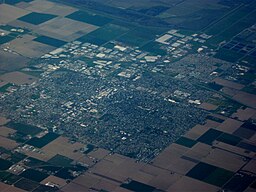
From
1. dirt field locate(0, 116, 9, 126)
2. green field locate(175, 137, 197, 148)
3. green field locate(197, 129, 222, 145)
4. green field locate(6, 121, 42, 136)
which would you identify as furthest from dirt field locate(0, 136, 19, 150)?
green field locate(197, 129, 222, 145)

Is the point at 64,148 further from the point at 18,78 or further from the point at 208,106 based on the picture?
Answer: the point at 208,106

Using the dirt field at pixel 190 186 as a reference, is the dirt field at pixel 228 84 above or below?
above

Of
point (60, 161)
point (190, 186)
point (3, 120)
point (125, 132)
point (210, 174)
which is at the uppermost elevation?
point (3, 120)

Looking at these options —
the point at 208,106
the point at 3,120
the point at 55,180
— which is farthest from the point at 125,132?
the point at 3,120

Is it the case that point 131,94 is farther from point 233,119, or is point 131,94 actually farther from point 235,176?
point 235,176

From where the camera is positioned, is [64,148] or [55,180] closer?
[55,180]

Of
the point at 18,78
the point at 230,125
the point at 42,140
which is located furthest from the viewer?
the point at 18,78

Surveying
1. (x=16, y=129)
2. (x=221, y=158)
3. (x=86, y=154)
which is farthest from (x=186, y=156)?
(x=16, y=129)

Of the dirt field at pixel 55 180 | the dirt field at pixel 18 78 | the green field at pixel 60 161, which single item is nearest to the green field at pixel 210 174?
the green field at pixel 60 161

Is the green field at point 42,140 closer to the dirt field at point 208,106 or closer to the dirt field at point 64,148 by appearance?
the dirt field at point 64,148
